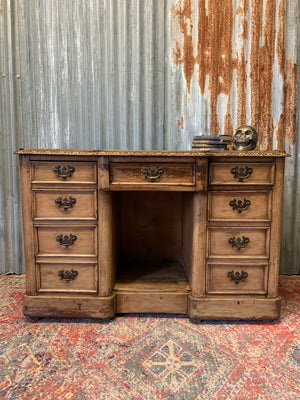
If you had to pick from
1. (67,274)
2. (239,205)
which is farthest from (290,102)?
(67,274)

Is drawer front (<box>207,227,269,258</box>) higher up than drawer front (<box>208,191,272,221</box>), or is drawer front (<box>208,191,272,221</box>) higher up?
drawer front (<box>208,191,272,221</box>)

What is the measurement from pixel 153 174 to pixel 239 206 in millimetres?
545

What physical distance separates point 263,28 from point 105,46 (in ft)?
4.20

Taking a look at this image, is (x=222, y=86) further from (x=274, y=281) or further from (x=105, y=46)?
(x=274, y=281)

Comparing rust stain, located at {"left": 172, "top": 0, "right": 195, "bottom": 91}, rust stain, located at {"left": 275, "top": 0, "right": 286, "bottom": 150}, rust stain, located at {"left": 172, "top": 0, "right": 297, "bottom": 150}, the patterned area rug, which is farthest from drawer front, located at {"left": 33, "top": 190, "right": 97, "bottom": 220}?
rust stain, located at {"left": 275, "top": 0, "right": 286, "bottom": 150}

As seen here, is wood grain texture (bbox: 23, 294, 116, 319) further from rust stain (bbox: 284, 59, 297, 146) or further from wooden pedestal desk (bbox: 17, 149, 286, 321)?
rust stain (bbox: 284, 59, 297, 146)

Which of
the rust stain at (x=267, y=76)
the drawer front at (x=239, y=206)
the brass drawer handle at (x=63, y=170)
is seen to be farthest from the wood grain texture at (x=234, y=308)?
the rust stain at (x=267, y=76)

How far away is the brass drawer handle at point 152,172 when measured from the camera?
1.65 metres

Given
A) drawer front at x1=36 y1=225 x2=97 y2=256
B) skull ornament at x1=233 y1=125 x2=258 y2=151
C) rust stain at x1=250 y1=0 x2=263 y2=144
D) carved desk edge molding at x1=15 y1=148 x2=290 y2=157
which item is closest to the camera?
carved desk edge molding at x1=15 y1=148 x2=290 y2=157

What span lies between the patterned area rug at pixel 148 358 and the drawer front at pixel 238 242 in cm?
44

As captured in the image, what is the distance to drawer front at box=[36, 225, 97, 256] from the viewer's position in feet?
5.63

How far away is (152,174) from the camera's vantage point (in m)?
1.66

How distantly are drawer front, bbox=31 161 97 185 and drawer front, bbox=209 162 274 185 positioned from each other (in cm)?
71

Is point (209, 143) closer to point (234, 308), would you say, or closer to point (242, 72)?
point (242, 72)
